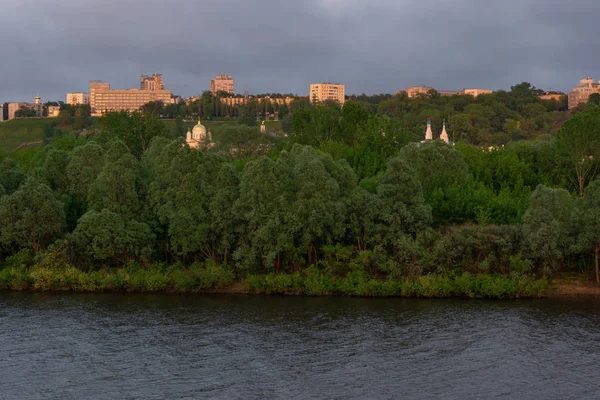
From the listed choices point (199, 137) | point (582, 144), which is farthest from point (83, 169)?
point (199, 137)

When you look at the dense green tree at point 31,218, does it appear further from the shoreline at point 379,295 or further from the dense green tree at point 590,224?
the dense green tree at point 590,224

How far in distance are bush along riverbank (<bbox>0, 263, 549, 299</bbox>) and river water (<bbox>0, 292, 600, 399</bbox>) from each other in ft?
3.19

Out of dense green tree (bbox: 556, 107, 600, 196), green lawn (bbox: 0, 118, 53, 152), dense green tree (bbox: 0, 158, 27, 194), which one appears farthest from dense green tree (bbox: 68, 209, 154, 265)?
green lawn (bbox: 0, 118, 53, 152)

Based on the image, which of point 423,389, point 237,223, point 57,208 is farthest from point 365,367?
point 57,208

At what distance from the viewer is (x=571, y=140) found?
6328 centimetres

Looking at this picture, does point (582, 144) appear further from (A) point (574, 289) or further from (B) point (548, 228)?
(A) point (574, 289)

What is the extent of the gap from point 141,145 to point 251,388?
5586 cm

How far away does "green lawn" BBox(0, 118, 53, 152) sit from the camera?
150 m

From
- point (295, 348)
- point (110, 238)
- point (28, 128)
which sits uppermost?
point (28, 128)

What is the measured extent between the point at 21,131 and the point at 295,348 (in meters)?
138

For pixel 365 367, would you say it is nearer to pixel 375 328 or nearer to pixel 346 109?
pixel 375 328

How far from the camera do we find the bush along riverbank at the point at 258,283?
152 feet

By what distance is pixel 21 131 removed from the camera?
162 metres

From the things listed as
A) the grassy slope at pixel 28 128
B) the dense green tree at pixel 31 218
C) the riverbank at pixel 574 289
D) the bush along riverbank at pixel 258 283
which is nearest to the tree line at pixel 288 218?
the dense green tree at pixel 31 218
